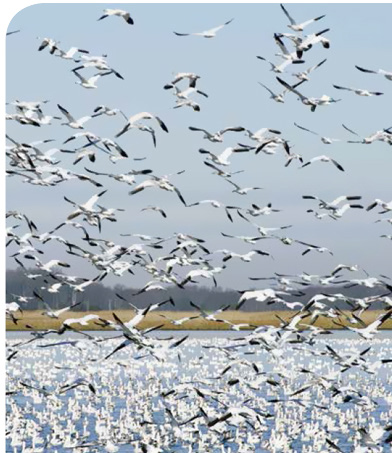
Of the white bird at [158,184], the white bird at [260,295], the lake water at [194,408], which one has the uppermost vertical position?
the white bird at [158,184]

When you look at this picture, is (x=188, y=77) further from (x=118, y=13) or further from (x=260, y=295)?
(x=260, y=295)

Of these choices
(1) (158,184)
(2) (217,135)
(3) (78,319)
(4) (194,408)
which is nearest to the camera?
(3) (78,319)

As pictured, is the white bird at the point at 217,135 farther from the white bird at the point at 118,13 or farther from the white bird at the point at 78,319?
the white bird at the point at 78,319

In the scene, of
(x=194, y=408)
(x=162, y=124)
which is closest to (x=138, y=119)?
(x=162, y=124)

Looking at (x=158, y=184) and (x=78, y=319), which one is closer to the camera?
(x=78, y=319)

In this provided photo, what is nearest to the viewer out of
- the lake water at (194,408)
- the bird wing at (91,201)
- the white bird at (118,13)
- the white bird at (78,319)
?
the white bird at (78,319)

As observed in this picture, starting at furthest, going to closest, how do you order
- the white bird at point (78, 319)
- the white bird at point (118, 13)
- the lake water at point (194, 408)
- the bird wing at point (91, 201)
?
the bird wing at point (91, 201), the lake water at point (194, 408), the white bird at point (118, 13), the white bird at point (78, 319)

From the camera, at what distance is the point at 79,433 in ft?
85.3

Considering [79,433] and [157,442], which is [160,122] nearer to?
[157,442]

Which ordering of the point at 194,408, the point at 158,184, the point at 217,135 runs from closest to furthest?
the point at 158,184
the point at 217,135
the point at 194,408

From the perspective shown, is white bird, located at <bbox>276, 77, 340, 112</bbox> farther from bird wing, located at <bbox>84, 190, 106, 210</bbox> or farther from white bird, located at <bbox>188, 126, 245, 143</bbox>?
bird wing, located at <bbox>84, 190, 106, 210</bbox>

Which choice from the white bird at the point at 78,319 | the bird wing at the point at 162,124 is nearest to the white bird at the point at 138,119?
the bird wing at the point at 162,124

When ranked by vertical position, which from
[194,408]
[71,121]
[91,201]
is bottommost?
[194,408]
